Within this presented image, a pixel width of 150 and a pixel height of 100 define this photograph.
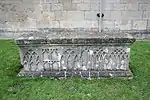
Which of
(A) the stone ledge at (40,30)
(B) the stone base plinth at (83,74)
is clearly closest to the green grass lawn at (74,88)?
(B) the stone base plinth at (83,74)

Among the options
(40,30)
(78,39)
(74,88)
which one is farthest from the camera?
(40,30)

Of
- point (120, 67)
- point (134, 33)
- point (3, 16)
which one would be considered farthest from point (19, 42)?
point (134, 33)

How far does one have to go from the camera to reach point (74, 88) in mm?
4402

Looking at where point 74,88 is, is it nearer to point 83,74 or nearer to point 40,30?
point 83,74

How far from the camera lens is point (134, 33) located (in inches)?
324

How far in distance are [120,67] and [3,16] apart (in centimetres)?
505

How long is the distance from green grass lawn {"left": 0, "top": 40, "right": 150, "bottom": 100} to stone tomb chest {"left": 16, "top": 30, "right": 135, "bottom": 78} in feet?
0.64

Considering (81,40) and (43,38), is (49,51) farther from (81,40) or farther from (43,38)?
(81,40)

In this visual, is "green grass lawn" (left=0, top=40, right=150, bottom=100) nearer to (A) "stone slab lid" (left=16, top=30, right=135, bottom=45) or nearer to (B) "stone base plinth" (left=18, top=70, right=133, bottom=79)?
(B) "stone base plinth" (left=18, top=70, right=133, bottom=79)

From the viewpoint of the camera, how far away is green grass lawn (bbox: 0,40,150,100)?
412cm

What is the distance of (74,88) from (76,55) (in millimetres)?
695

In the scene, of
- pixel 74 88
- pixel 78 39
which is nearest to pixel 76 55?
pixel 78 39

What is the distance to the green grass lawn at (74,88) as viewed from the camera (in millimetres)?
4117

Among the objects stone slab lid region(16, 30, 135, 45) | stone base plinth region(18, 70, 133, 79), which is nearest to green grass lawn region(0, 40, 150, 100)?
stone base plinth region(18, 70, 133, 79)
